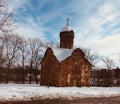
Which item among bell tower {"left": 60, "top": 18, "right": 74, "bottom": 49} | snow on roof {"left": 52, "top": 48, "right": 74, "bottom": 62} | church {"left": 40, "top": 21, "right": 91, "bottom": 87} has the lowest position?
church {"left": 40, "top": 21, "right": 91, "bottom": 87}

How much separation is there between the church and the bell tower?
59.4 inches

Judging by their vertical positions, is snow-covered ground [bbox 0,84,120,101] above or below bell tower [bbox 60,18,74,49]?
below

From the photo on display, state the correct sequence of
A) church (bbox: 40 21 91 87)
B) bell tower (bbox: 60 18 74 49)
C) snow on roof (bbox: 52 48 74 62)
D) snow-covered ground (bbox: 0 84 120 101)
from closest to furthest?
snow-covered ground (bbox: 0 84 120 101) → church (bbox: 40 21 91 87) → snow on roof (bbox: 52 48 74 62) → bell tower (bbox: 60 18 74 49)

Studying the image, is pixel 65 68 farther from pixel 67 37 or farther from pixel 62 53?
pixel 67 37

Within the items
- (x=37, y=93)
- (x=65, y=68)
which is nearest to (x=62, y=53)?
(x=65, y=68)

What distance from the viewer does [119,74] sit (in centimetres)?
8175

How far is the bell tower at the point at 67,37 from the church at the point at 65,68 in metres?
1.51

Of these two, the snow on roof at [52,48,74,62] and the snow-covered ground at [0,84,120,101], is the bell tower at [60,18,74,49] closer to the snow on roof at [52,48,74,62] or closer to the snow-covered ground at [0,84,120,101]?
the snow on roof at [52,48,74,62]

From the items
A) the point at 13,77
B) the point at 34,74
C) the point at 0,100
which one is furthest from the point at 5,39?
the point at 13,77

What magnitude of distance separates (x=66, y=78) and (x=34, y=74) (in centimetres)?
1831

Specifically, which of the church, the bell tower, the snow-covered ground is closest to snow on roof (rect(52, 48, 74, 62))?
the church

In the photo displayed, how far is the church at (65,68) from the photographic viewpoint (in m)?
44.8

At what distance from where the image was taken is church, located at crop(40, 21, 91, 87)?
4484 centimetres

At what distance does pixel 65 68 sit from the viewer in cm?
4541
